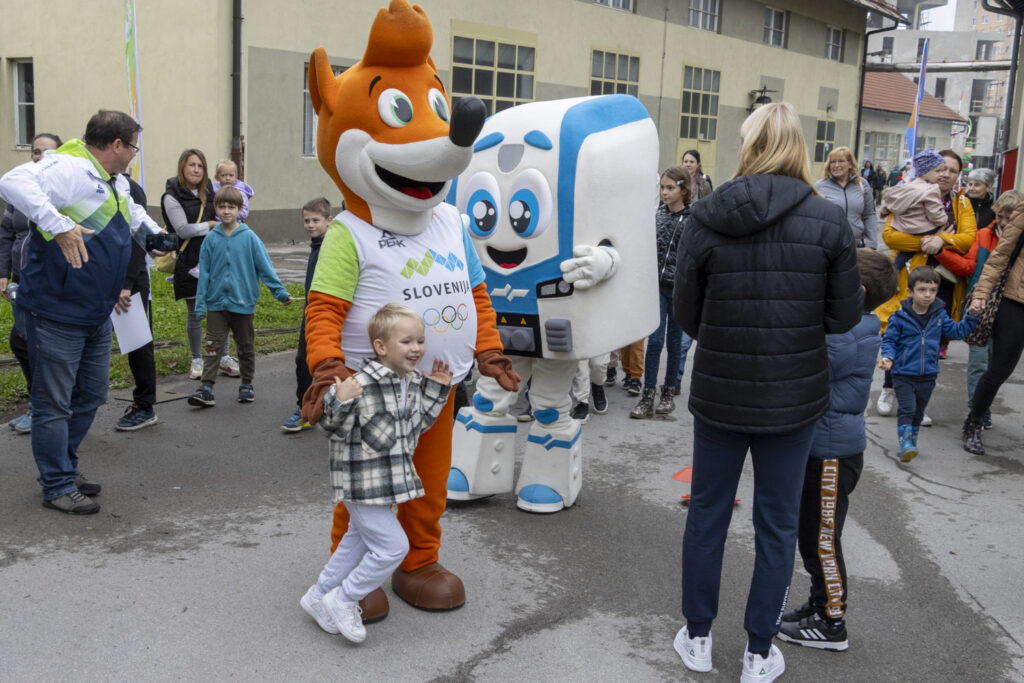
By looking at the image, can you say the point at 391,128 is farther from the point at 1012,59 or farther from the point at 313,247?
the point at 1012,59

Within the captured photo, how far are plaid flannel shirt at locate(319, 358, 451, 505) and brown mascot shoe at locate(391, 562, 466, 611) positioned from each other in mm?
555

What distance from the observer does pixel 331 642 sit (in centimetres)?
349

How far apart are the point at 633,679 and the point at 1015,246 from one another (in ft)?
13.3

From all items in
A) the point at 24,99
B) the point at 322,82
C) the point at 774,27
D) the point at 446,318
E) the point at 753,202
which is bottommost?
the point at 446,318

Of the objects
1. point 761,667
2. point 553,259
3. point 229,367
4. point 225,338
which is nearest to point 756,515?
point 761,667

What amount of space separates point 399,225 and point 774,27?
2532 cm

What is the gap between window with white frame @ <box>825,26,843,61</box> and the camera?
28531 mm

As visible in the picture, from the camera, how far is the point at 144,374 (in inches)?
234

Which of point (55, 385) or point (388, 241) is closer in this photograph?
point (388, 241)

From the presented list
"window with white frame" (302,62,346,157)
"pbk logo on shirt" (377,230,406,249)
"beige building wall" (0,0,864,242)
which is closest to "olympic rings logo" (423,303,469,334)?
"pbk logo on shirt" (377,230,406,249)

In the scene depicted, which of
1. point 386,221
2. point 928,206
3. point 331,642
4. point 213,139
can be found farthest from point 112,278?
point 213,139

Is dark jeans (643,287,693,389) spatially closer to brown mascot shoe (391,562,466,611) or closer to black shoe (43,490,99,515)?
brown mascot shoe (391,562,466,611)

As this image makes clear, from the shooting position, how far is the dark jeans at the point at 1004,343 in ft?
19.5

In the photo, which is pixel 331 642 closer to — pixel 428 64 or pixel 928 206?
pixel 428 64
